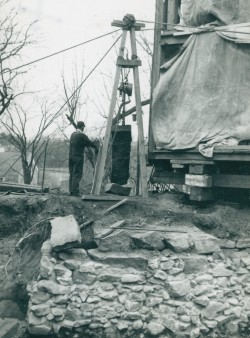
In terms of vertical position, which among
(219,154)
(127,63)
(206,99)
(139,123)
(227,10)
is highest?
(227,10)

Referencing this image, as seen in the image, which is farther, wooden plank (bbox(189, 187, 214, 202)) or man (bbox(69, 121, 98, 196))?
man (bbox(69, 121, 98, 196))

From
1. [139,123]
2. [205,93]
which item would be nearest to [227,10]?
[205,93]

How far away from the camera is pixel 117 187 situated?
7746 millimetres

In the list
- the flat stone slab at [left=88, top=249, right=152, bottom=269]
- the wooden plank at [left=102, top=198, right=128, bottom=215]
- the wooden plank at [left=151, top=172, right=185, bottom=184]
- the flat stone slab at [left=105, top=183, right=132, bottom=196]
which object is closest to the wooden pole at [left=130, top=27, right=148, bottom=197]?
the flat stone slab at [left=105, top=183, right=132, bottom=196]

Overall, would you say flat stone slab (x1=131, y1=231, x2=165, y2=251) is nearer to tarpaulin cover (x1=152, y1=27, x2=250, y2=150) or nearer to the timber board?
the timber board

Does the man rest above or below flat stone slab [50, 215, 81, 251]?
above

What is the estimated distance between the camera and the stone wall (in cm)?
544

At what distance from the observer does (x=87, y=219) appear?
6637mm

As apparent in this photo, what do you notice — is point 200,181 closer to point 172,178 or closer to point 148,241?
point 172,178

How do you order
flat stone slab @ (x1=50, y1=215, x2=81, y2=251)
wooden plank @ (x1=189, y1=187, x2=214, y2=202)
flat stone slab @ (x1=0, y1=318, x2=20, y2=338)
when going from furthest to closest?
1. wooden plank @ (x1=189, y1=187, x2=214, y2=202)
2. flat stone slab @ (x1=50, y1=215, x2=81, y2=251)
3. flat stone slab @ (x1=0, y1=318, x2=20, y2=338)

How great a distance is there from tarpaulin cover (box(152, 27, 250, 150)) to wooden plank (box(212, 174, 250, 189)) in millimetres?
698

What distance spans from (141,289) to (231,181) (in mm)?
2718

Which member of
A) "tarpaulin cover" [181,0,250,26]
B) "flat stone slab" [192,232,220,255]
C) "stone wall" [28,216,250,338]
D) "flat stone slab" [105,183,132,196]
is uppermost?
"tarpaulin cover" [181,0,250,26]

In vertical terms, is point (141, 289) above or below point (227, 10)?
below
